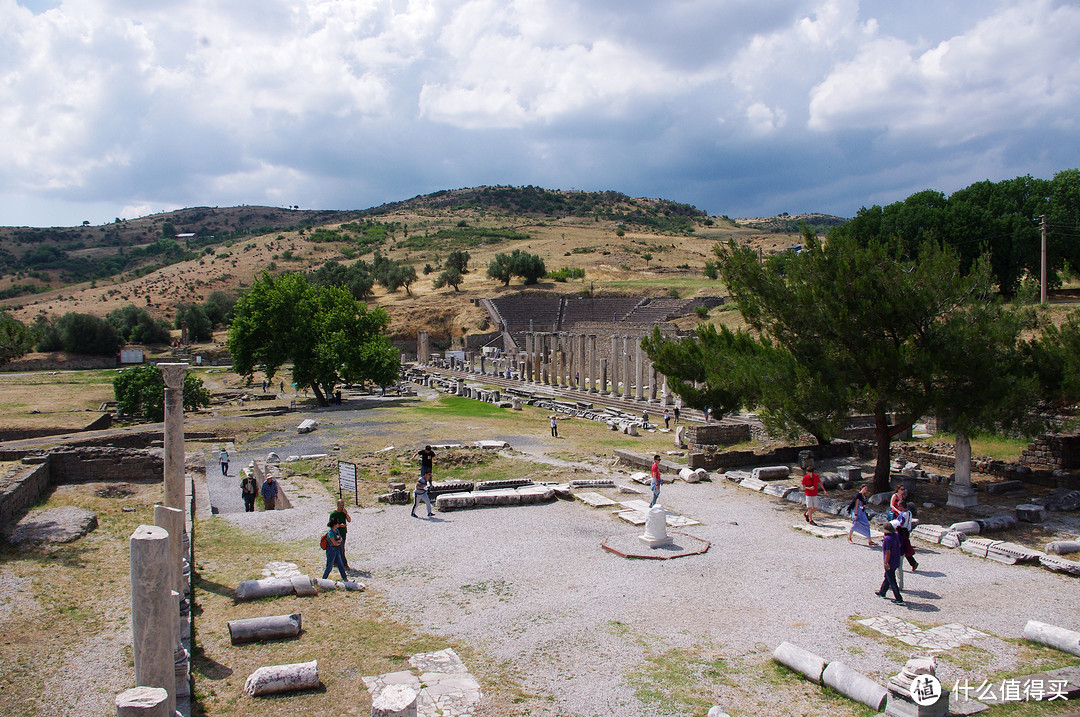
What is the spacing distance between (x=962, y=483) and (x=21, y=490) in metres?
21.0

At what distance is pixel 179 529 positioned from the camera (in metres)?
9.73

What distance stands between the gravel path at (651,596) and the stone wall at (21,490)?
4.64m

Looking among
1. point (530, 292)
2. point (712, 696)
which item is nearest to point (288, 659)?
point (712, 696)

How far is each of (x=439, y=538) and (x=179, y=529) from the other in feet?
16.3

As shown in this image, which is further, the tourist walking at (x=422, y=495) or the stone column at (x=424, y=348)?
the stone column at (x=424, y=348)

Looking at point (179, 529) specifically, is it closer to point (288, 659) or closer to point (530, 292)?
point (288, 659)

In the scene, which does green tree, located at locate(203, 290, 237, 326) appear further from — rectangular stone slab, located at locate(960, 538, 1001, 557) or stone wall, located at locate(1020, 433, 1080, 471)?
rectangular stone slab, located at locate(960, 538, 1001, 557)

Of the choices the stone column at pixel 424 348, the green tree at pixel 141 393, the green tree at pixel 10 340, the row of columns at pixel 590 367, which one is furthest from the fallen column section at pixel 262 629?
the stone column at pixel 424 348

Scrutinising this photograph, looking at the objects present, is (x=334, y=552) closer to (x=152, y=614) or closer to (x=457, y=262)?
(x=152, y=614)

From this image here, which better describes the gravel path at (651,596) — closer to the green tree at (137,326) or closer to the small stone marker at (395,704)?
the small stone marker at (395,704)

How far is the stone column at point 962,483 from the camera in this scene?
15117 millimetres

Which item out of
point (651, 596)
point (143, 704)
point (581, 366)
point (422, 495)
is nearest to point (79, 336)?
point (581, 366)

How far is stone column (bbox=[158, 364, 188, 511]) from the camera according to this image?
37.6ft

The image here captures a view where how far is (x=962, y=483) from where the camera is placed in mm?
15445
